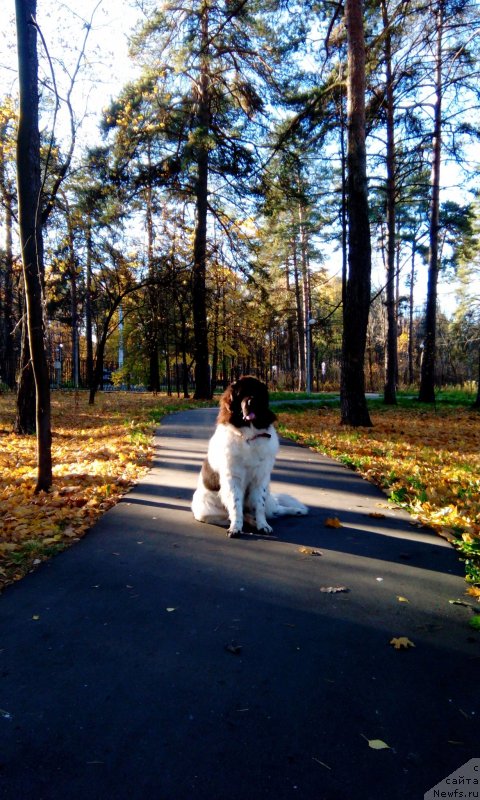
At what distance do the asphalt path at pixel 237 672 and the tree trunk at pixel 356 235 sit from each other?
7.90 metres

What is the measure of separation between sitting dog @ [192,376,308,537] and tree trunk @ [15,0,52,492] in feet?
→ 9.17

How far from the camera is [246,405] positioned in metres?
4.71

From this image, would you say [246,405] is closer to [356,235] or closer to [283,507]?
[283,507]

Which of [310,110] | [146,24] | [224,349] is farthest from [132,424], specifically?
[224,349]

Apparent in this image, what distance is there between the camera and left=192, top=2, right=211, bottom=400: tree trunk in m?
19.9

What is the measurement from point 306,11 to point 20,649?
612 inches

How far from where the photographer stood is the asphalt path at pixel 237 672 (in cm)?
192

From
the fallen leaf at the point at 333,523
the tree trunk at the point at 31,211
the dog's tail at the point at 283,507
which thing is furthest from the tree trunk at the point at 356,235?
the tree trunk at the point at 31,211

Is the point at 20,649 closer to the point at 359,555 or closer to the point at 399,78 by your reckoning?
the point at 359,555

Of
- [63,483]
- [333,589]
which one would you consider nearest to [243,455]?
[333,589]

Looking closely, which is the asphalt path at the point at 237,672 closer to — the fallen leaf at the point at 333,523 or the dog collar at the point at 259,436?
the fallen leaf at the point at 333,523

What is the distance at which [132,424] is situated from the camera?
1357 centimetres

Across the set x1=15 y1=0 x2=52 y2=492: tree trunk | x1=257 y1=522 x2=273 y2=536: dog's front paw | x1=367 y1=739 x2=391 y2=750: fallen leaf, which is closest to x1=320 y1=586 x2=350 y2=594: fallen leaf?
x1=257 y1=522 x2=273 y2=536: dog's front paw

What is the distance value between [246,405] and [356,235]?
28.3 ft
